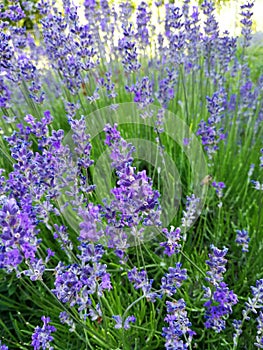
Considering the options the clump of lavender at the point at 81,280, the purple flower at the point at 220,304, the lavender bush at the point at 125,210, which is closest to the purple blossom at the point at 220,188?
the lavender bush at the point at 125,210

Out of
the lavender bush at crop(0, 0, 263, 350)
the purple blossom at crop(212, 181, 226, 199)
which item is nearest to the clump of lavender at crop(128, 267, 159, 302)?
the lavender bush at crop(0, 0, 263, 350)

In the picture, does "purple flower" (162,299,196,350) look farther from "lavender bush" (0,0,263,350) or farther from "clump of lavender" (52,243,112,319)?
"clump of lavender" (52,243,112,319)

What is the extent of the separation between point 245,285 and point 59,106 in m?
2.89

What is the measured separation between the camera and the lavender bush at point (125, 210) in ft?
4.78

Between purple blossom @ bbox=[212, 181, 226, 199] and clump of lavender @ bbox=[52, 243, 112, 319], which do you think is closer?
clump of lavender @ bbox=[52, 243, 112, 319]

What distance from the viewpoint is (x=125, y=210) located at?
1.41 metres

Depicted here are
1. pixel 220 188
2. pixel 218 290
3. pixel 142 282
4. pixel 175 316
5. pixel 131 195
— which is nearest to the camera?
pixel 131 195

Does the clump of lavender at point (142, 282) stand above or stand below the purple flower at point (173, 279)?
below

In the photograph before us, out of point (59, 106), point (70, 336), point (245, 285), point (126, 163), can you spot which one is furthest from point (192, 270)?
point (59, 106)

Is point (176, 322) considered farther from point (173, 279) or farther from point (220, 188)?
point (220, 188)

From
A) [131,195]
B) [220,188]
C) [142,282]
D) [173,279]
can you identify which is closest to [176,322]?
[173,279]

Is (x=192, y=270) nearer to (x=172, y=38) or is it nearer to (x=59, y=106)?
(x=172, y=38)

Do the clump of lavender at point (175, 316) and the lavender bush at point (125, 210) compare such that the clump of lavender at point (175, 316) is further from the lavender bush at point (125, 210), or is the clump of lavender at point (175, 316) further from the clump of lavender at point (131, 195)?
the clump of lavender at point (131, 195)

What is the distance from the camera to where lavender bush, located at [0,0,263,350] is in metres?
1.46
